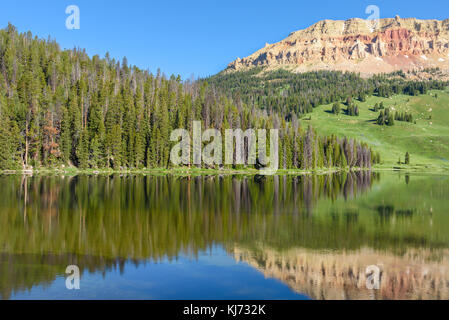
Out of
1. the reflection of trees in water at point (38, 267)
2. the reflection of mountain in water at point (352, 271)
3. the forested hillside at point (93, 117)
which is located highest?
the forested hillside at point (93, 117)

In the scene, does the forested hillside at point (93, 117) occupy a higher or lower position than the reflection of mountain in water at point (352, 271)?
higher

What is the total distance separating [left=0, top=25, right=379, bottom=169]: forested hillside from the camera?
102 m

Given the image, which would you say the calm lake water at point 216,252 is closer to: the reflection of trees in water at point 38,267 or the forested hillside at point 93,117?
the reflection of trees in water at point 38,267

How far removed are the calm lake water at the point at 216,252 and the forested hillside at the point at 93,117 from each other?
70.8 m

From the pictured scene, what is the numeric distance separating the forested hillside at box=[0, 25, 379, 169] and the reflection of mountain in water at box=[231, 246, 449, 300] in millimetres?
89926

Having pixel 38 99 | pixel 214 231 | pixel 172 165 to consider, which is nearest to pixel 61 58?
pixel 38 99

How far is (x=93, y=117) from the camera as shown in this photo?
11831 centimetres

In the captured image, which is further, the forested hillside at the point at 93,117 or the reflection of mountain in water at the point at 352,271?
the forested hillside at the point at 93,117

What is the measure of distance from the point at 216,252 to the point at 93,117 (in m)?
107

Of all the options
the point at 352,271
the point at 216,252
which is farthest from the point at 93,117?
the point at 352,271

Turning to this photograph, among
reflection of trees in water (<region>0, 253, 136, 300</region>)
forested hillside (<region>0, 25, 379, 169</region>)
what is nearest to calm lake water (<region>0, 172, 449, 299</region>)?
reflection of trees in water (<region>0, 253, 136, 300</region>)

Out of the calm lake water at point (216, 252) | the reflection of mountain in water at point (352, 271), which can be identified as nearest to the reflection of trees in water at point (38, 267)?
the calm lake water at point (216, 252)

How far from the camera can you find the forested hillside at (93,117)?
102 m

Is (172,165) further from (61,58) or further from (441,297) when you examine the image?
(441,297)
